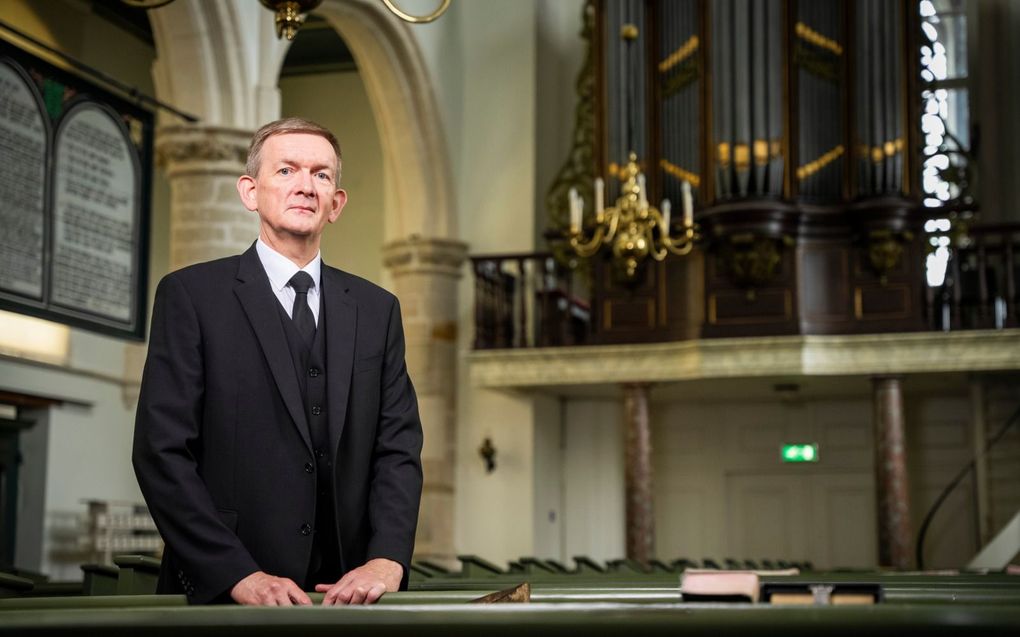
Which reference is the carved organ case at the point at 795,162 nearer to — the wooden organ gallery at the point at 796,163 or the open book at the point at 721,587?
the wooden organ gallery at the point at 796,163

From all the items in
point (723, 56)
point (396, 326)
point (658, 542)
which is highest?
point (723, 56)

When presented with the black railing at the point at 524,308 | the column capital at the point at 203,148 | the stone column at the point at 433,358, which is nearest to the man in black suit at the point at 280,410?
the column capital at the point at 203,148

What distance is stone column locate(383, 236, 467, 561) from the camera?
15.3m

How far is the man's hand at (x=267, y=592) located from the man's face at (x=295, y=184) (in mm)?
752

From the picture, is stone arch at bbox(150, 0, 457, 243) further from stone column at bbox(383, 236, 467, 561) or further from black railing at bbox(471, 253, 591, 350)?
black railing at bbox(471, 253, 591, 350)

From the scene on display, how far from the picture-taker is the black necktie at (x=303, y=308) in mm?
2990

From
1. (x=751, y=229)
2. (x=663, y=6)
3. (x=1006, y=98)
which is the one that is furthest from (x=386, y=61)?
(x=1006, y=98)

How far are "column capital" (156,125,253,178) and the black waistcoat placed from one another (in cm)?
805

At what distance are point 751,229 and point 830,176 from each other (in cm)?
104

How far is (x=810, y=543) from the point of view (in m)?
16.6

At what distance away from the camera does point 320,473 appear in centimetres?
291

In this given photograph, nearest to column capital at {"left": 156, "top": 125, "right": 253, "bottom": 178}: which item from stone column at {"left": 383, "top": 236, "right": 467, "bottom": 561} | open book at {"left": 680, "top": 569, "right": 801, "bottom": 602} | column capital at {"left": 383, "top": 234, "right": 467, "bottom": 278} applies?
stone column at {"left": 383, "top": 236, "right": 467, "bottom": 561}

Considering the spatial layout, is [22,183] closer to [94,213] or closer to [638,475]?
[94,213]

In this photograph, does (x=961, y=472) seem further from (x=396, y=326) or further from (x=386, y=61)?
(x=396, y=326)
